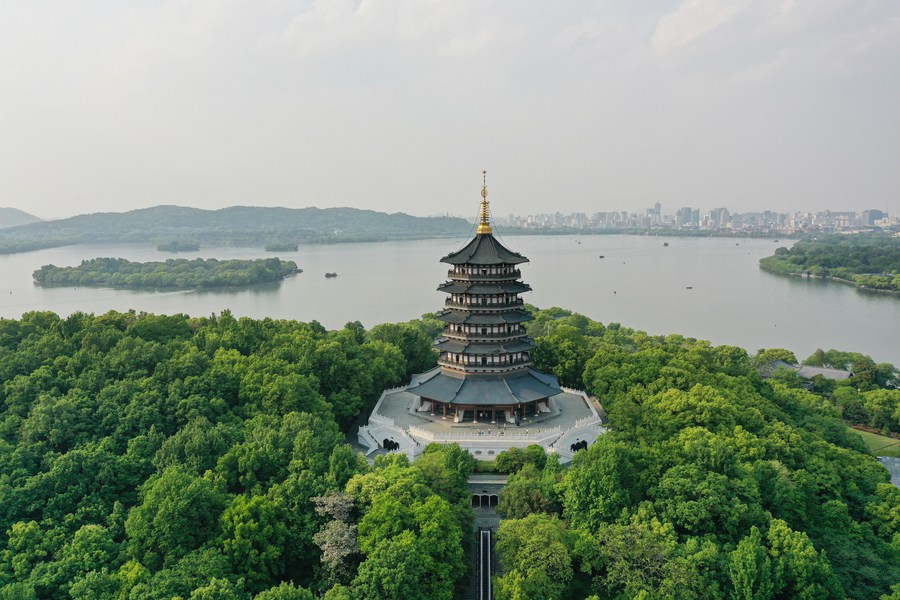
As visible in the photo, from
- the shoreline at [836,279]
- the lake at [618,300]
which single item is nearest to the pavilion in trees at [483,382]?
the lake at [618,300]

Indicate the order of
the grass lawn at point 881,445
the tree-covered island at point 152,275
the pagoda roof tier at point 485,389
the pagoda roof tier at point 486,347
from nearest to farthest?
1. the pagoda roof tier at point 485,389
2. the pagoda roof tier at point 486,347
3. the grass lawn at point 881,445
4. the tree-covered island at point 152,275

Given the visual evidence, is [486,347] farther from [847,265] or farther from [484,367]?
[847,265]

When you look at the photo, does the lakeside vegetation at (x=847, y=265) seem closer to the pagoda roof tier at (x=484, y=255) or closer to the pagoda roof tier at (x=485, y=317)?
the pagoda roof tier at (x=485, y=317)

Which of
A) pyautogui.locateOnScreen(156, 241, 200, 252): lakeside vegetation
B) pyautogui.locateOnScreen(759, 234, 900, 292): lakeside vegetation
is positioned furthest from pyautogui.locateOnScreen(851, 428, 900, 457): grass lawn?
pyautogui.locateOnScreen(156, 241, 200, 252): lakeside vegetation

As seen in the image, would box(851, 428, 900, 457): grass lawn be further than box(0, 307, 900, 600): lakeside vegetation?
Yes

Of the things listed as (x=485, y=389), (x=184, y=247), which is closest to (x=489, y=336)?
(x=485, y=389)

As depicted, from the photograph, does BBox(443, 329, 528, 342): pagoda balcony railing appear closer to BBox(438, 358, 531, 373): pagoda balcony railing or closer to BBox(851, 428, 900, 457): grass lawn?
BBox(438, 358, 531, 373): pagoda balcony railing

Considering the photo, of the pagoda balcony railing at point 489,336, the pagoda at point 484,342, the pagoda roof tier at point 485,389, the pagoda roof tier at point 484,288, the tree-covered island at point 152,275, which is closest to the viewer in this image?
the pagoda roof tier at point 485,389
